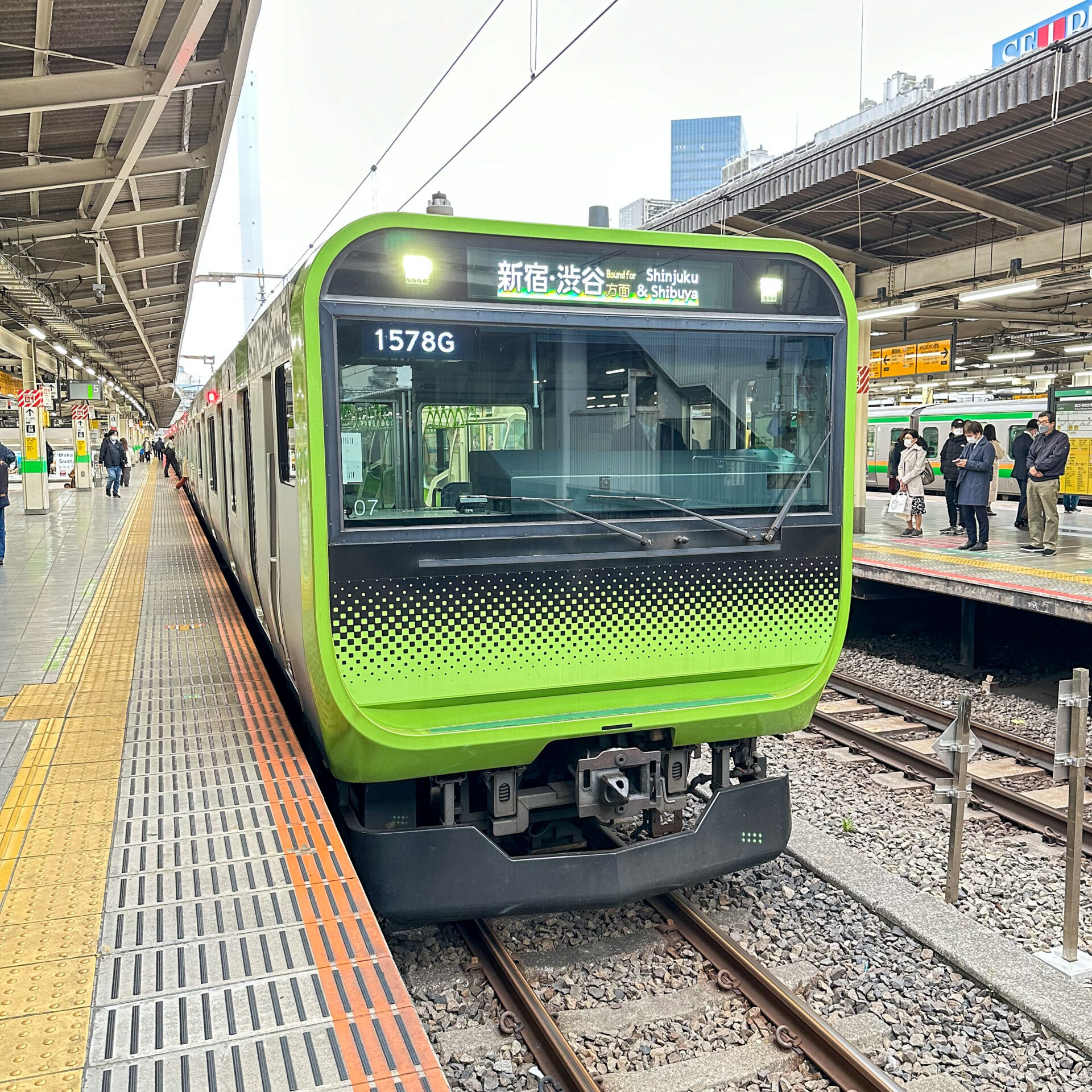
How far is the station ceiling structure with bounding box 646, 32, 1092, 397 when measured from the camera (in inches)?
342

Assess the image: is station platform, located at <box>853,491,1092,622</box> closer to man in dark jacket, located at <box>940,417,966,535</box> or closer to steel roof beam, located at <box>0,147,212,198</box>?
man in dark jacket, located at <box>940,417,966,535</box>

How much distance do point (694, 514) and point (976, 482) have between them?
9287mm

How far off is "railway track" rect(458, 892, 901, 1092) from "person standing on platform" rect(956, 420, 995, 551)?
8800mm

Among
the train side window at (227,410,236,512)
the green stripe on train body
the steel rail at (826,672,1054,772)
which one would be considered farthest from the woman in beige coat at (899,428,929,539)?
the green stripe on train body

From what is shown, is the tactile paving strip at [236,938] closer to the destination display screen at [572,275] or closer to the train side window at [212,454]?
the destination display screen at [572,275]

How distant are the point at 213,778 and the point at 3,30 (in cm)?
647

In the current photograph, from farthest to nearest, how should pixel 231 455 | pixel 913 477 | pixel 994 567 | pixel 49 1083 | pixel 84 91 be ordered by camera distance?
pixel 913 477
pixel 994 567
pixel 84 91
pixel 231 455
pixel 49 1083

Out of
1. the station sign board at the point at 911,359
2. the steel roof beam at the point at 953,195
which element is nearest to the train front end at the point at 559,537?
the steel roof beam at the point at 953,195

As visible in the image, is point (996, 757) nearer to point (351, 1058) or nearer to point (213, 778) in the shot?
point (213, 778)

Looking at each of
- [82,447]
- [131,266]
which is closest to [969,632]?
[131,266]

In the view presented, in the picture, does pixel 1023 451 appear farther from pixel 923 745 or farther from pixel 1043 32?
pixel 1043 32

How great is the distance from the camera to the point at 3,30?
24.7 ft

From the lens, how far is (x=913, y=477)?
46.8 feet

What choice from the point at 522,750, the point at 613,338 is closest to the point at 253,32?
the point at 613,338
